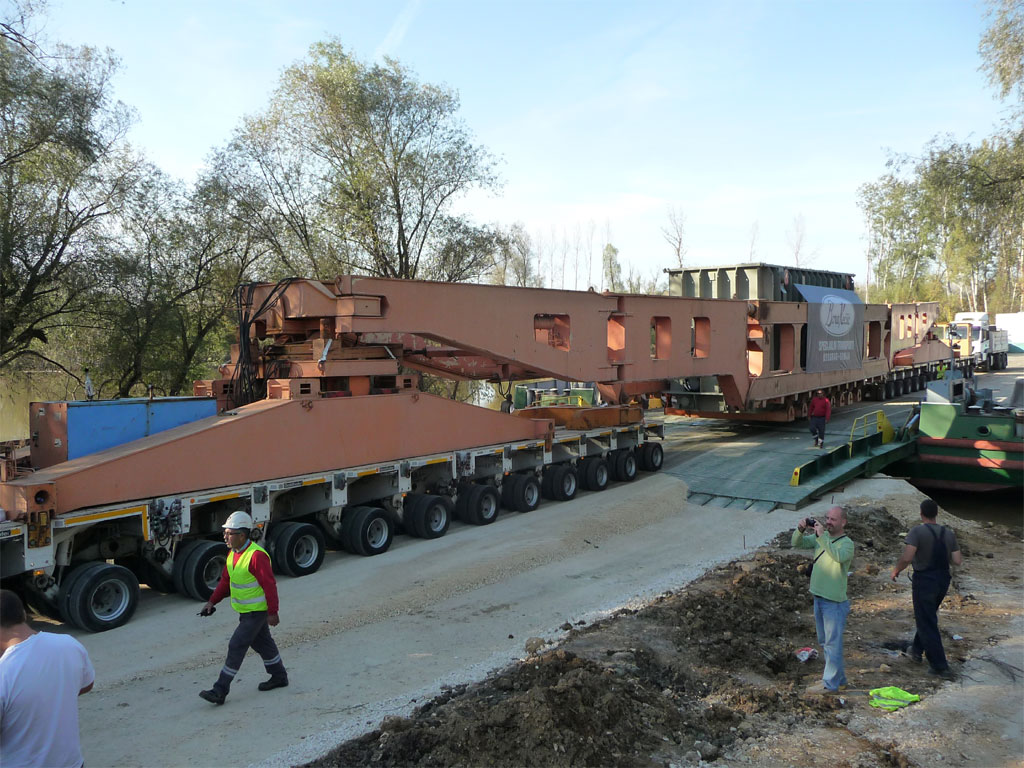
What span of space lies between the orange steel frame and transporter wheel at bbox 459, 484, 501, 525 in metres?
0.84

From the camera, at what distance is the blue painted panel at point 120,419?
9.00 meters

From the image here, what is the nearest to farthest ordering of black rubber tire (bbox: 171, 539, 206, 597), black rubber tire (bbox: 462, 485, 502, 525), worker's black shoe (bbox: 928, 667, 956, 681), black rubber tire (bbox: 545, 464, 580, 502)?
worker's black shoe (bbox: 928, 667, 956, 681)
black rubber tire (bbox: 171, 539, 206, 597)
black rubber tire (bbox: 462, 485, 502, 525)
black rubber tire (bbox: 545, 464, 580, 502)

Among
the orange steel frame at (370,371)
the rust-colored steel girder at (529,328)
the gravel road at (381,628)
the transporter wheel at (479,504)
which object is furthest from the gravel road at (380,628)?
the rust-colored steel girder at (529,328)

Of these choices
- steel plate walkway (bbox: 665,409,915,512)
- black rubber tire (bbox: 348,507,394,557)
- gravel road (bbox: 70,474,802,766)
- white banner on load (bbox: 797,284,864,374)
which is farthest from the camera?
white banner on load (bbox: 797,284,864,374)

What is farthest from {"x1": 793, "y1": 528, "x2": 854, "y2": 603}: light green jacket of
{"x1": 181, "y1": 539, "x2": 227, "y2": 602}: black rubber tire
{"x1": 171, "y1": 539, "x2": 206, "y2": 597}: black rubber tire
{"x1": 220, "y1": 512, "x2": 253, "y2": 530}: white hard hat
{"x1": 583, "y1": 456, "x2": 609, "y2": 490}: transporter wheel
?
{"x1": 583, "y1": 456, "x2": 609, "y2": 490}: transporter wheel

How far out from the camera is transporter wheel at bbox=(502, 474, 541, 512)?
44.9 ft

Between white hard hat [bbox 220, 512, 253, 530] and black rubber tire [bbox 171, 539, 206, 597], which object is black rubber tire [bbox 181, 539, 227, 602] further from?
white hard hat [bbox 220, 512, 253, 530]

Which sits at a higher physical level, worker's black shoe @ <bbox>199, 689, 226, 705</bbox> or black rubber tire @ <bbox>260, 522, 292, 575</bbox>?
black rubber tire @ <bbox>260, 522, 292, 575</bbox>

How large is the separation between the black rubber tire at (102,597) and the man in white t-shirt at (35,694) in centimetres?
503

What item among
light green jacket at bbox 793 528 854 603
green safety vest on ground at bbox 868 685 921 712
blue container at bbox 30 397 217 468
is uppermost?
blue container at bbox 30 397 217 468

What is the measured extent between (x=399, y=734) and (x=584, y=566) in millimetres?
5640

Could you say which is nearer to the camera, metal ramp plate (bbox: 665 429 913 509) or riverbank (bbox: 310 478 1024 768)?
riverbank (bbox: 310 478 1024 768)

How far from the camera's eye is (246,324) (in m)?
11.4

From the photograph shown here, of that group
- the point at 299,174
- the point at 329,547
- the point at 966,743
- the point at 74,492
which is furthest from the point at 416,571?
the point at 299,174
